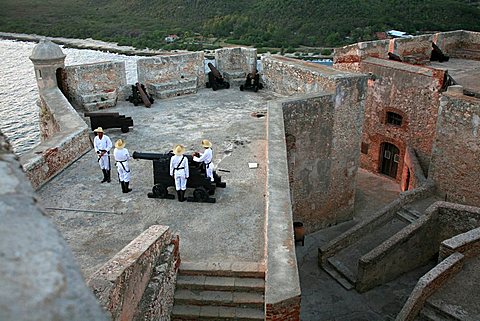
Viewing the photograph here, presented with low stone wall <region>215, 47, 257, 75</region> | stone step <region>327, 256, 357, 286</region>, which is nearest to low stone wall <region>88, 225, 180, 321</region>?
stone step <region>327, 256, 357, 286</region>

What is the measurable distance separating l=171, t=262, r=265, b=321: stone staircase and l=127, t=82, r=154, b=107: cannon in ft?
25.8

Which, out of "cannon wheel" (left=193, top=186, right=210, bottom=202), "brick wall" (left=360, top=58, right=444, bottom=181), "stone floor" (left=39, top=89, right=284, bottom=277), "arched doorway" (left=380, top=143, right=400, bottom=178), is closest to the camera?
"stone floor" (left=39, top=89, right=284, bottom=277)

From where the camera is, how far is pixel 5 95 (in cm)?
3397

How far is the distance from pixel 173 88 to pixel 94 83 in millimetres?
2259

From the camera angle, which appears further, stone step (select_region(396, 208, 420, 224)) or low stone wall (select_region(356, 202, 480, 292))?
stone step (select_region(396, 208, 420, 224))

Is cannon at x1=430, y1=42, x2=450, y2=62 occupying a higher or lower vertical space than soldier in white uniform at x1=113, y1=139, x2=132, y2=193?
higher

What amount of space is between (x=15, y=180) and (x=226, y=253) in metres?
5.50

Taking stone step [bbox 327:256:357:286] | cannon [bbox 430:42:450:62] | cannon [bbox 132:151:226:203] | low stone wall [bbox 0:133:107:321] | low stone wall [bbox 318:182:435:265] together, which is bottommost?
stone step [bbox 327:256:357:286]

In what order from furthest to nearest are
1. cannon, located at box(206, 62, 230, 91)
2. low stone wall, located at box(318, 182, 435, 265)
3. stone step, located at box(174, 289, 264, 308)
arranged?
cannon, located at box(206, 62, 230, 91)
low stone wall, located at box(318, 182, 435, 265)
stone step, located at box(174, 289, 264, 308)

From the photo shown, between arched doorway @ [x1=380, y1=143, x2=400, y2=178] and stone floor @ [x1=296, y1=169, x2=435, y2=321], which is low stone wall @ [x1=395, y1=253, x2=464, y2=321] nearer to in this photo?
stone floor @ [x1=296, y1=169, x2=435, y2=321]

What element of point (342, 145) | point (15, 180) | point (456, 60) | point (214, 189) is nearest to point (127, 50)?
point (456, 60)

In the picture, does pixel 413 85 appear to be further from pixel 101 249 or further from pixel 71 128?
pixel 101 249

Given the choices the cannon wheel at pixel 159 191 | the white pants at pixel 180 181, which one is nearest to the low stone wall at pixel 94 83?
the cannon wheel at pixel 159 191

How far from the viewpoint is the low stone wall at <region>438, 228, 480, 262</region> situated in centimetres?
1098
